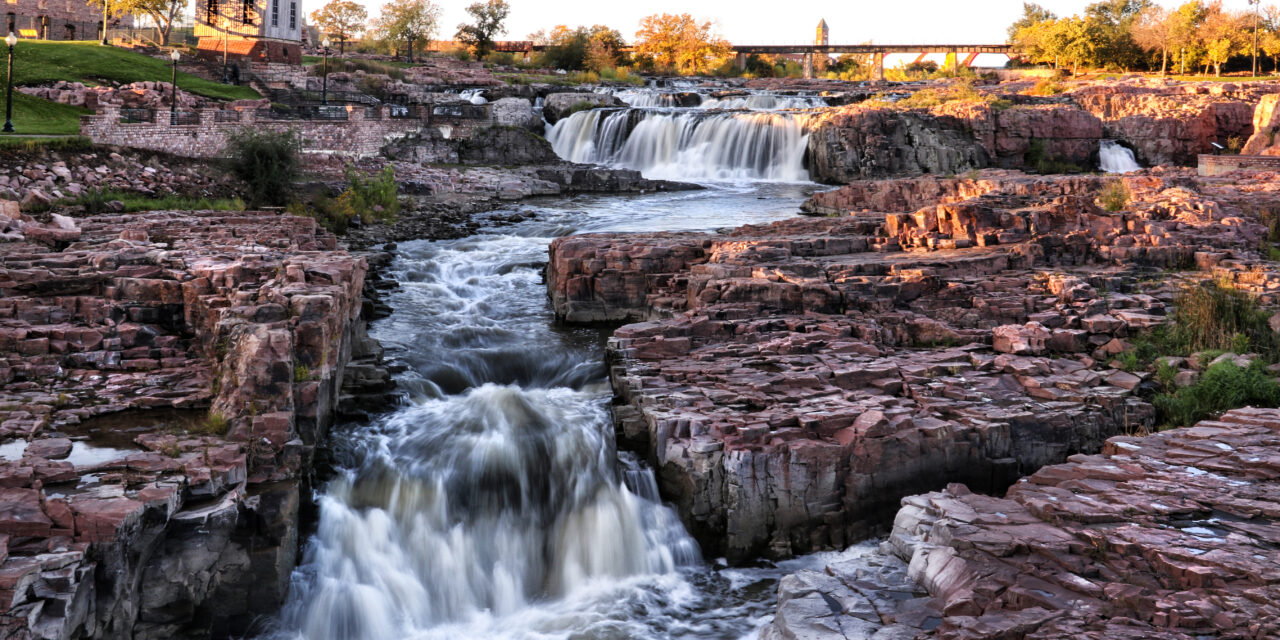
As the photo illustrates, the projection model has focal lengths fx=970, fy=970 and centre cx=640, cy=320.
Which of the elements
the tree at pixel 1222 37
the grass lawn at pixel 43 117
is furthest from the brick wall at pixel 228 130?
the tree at pixel 1222 37

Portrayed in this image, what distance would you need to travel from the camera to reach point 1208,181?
1953 cm

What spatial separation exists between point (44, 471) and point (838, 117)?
92.5 ft

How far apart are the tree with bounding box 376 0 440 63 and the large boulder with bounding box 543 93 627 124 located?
1839 centimetres

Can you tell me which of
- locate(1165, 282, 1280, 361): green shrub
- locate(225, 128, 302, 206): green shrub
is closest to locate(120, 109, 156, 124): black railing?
locate(225, 128, 302, 206): green shrub

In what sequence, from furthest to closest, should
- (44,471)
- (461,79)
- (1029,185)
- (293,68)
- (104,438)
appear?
(461,79)
(293,68)
(1029,185)
(104,438)
(44,471)

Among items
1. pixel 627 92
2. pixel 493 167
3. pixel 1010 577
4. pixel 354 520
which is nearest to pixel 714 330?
pixel 354 520

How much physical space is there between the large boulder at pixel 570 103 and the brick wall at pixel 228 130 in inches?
264

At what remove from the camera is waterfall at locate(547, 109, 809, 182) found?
33031 millimetres

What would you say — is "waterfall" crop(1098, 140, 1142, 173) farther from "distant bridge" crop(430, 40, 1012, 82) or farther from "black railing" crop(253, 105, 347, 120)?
"distant bridge" crop(430, 40, 1012, 82)

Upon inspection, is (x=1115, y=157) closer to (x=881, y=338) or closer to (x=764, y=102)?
(x=764, y=102)

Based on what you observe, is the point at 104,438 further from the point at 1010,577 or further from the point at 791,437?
the point at 1010,577

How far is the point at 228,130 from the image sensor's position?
25.4 metres

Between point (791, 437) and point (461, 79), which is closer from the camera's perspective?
point (791, 437)

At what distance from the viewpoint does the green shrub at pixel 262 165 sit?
913 inches
